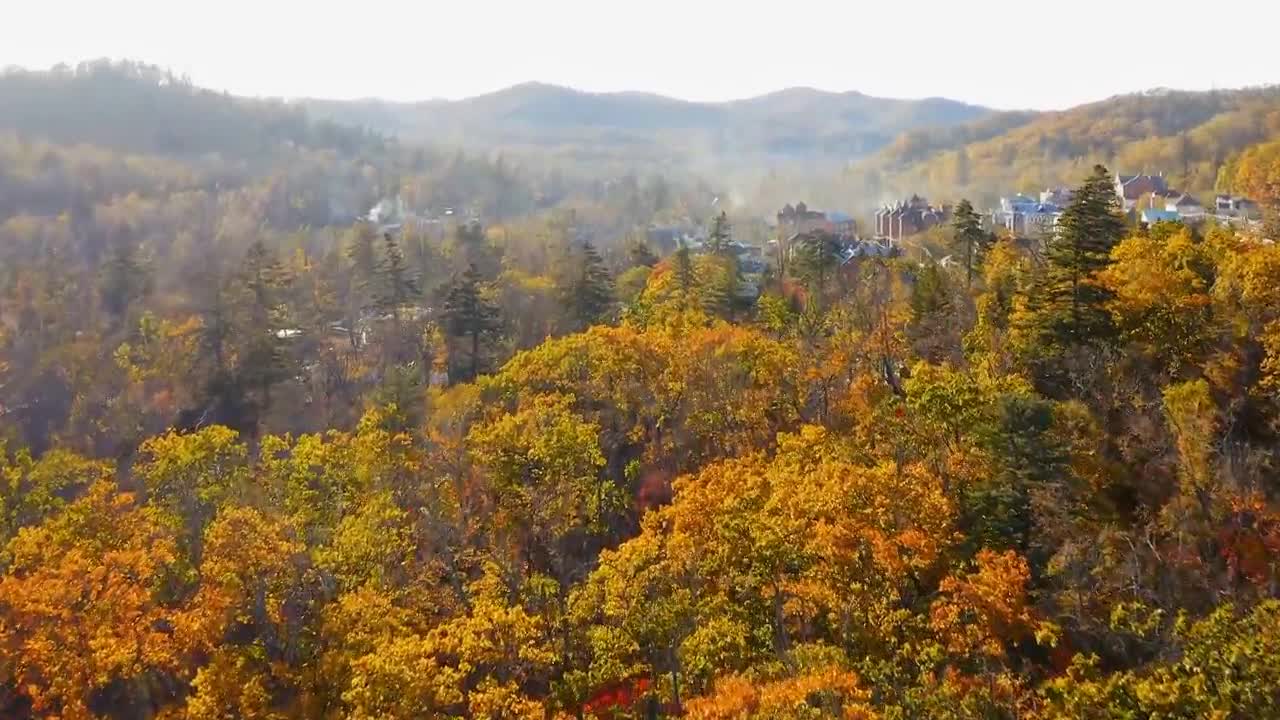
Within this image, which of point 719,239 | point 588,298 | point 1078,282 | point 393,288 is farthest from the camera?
point 719,239

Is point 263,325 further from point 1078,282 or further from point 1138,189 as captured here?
point 1138,189

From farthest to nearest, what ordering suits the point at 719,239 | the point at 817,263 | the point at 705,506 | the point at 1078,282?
the point at 719,239
the point at 817,263
the point at 1078,282
the point at 705,506

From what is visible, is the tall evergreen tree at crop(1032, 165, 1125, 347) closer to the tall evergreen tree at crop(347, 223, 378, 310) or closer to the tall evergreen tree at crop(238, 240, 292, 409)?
the tall evergreen tree at crop(238, 240, 292, 409)

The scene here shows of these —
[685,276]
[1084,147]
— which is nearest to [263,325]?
[685,276]

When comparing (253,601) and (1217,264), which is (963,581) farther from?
(1217,264)

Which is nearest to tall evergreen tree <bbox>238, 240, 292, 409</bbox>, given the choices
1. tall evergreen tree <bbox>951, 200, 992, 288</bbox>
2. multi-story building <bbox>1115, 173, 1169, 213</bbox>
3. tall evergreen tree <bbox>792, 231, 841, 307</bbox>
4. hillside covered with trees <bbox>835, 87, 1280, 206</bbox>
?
tall evergreen tree <bbox>792, 231, 841, 307</bbox>

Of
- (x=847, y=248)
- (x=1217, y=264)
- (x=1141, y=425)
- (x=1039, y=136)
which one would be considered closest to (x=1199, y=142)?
(x=1039, y=136)

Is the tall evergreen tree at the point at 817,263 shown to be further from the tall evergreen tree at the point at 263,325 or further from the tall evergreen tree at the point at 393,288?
the tall evergreen tree at the point at 263,325
